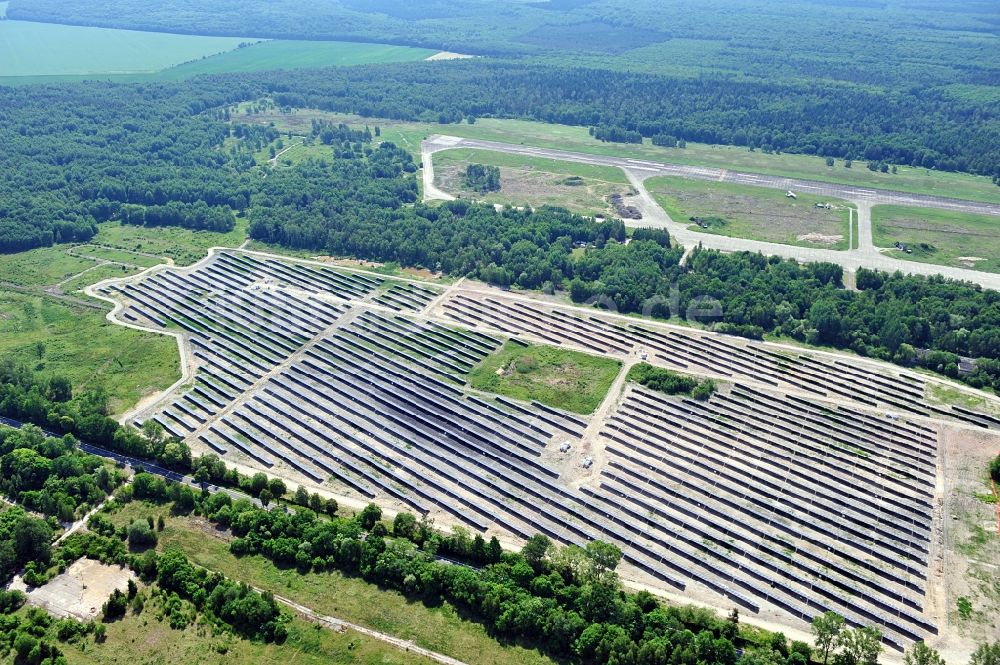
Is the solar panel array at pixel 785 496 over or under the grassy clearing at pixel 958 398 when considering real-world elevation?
under

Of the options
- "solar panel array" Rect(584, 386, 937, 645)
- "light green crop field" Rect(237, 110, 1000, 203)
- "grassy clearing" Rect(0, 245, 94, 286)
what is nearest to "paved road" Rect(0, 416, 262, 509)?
"solar panel array" Rect(584, 386, 937, 645)

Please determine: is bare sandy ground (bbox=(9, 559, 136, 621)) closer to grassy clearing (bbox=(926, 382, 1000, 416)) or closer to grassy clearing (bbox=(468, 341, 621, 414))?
grassy clearing (bbox=(468, 341, 621, 414))

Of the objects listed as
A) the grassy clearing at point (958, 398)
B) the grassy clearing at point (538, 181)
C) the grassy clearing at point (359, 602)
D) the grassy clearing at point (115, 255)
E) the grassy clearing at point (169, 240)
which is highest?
the grassy clearing at point (538, 181)

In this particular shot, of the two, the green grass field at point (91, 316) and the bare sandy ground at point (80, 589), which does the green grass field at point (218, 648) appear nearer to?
the bare sandy ground at point (80, 589)

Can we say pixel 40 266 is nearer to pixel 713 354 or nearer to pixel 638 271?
pixel 638 271

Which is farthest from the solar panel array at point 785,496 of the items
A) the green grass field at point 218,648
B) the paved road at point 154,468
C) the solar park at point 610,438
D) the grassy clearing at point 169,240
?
the grassy clearing at point 169,240

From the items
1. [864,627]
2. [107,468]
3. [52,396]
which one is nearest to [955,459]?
[864,627]
